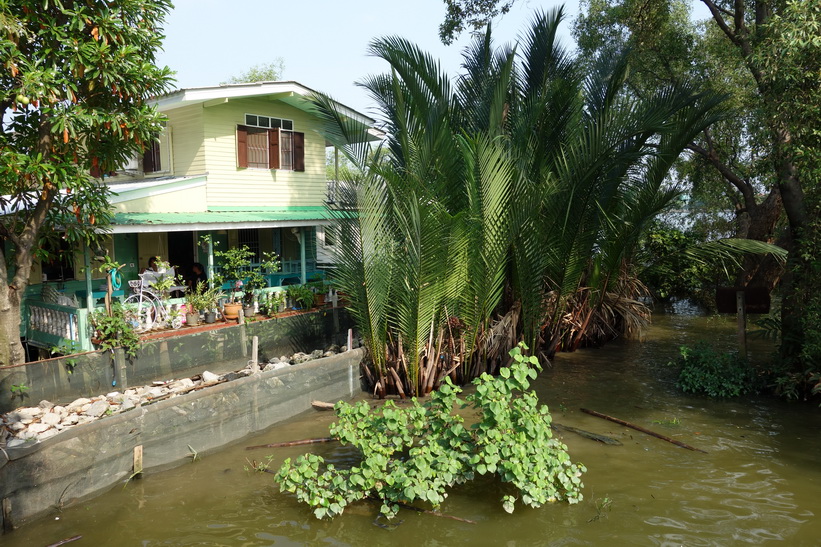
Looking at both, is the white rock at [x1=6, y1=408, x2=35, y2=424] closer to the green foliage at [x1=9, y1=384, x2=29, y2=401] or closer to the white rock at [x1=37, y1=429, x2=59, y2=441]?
the green foliage at [x1=9, y1=384, x2=29, y2=401]

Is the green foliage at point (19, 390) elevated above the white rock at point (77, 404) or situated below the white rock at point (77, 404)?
above

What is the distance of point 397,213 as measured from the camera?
856 cm

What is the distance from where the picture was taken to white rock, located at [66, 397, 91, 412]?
810cm

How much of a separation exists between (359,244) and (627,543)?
5.30 m

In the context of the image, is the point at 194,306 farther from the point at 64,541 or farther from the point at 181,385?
the point at 64,541

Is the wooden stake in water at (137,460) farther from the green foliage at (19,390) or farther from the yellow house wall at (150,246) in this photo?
the yellow house wall at (150,246)

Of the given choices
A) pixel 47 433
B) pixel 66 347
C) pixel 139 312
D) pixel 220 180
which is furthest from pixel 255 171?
pixel 47 433

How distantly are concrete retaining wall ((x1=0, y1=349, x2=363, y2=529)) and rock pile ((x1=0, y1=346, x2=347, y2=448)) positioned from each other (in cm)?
86

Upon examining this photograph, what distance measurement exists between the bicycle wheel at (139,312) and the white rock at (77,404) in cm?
172

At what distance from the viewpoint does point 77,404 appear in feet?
27.0

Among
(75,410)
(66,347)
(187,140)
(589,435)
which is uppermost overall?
(187,140)

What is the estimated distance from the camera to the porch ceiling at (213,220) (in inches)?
408

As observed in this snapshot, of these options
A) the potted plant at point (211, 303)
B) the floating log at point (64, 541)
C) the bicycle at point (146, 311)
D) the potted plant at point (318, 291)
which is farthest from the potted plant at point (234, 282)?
the floating log at point (64, 541)

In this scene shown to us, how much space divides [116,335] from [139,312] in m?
1.16
